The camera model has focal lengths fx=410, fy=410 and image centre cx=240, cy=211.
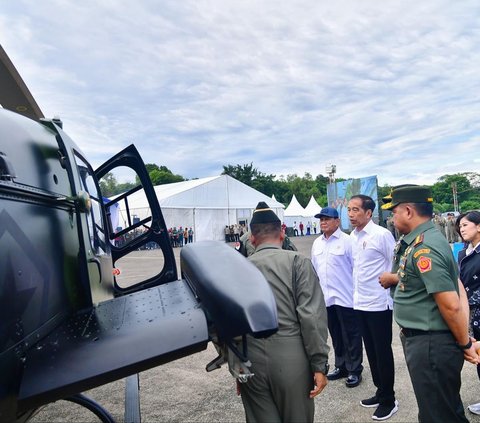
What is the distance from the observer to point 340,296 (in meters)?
4.43

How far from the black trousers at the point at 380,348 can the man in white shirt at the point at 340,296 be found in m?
0.43

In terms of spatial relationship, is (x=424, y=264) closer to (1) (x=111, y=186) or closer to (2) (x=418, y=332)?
(2) (x=418, y=332)

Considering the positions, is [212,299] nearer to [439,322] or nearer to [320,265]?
[439,322]

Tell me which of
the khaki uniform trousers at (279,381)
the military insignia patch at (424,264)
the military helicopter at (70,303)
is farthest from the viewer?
the military insignia patch at (424,264)

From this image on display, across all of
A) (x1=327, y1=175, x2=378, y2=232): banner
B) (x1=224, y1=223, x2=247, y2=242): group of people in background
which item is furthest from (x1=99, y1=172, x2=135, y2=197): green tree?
(x1=224, y1=223, x2=247, y2=242): group of people in background

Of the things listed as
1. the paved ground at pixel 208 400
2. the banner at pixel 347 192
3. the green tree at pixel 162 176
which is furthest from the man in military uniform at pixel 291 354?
the green tree at pixel 162 176

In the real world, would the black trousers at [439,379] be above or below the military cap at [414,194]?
below

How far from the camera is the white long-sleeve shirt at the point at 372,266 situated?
3.77 meters

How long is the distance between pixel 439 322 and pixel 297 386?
37.2 inches

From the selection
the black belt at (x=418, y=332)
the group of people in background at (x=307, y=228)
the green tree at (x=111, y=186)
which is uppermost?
the green tree at (x=111, y=186)

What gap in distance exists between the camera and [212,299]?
54.6 inches

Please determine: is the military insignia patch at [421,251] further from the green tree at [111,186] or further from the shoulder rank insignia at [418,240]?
the green tree at [111,186]

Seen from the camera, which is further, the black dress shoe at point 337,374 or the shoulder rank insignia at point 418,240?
the black dress shoe at point 337,374

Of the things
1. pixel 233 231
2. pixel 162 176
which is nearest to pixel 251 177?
pixel 162 176
